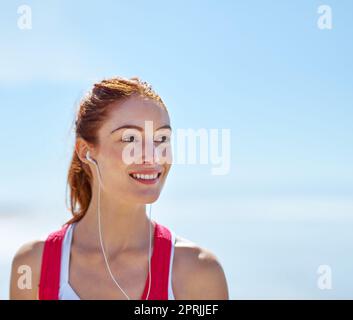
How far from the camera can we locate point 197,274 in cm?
499

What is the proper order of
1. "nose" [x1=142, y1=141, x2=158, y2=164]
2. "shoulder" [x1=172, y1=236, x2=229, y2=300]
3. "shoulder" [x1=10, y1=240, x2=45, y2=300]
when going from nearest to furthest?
"nose" [x1=142, y1=141, x2=158, y2=164], "shoulder" [x1=172, y1=236, x2=229, y2=300], "shoulder" [x1=10, y1=240, x2=45, y2=300]

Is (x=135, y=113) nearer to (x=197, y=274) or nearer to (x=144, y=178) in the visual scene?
(x=144, y=178)

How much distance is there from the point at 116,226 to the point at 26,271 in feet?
2.19

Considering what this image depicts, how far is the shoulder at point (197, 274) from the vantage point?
4.95 metres

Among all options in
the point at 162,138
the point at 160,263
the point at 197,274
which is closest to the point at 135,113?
the point at 162,138

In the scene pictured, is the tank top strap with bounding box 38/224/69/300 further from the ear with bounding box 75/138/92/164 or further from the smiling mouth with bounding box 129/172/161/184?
the smiling mouth with bounding box 129/172/161/184

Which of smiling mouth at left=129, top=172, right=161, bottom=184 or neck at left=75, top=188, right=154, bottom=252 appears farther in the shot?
neck at left=75, top=188, right=154, bottom=252

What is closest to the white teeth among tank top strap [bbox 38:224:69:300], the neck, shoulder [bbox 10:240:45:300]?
the neck

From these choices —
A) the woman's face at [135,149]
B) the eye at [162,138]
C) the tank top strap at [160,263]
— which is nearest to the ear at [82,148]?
the woman's face at [135,149]

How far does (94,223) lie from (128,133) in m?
0.70

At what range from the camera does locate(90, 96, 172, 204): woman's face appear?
4.86 m

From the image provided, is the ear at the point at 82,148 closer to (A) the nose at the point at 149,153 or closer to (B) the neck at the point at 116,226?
(B) the neck at the point at 116,226
